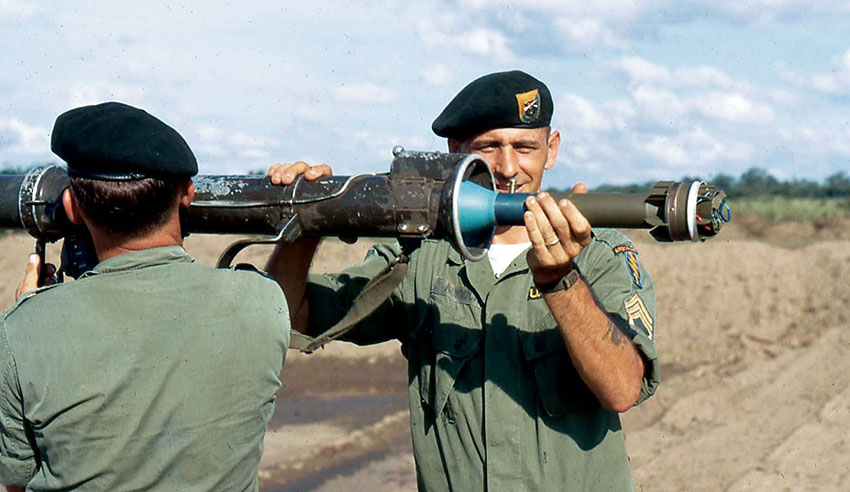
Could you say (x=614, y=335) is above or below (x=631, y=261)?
below

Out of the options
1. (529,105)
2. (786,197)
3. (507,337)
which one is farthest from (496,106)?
(786,197)

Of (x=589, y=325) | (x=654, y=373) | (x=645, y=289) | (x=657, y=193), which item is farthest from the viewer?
(x=645, y=289)

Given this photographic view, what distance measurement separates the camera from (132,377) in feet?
7.07

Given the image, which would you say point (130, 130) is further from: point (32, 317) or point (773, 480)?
point (773, 480)

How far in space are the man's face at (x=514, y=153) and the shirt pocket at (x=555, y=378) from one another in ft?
1.71

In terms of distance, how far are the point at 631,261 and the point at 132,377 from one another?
157 centimetres

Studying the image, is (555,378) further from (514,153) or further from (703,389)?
(703,389)

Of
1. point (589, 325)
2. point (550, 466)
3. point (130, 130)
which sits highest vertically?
point (130, 130)

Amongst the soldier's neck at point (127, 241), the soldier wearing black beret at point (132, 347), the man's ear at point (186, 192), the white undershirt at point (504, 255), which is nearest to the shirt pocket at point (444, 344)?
the white undershirt at point (504, 255)

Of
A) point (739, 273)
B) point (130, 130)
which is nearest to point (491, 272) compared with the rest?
point (130, 130)

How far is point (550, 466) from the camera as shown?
2.96m

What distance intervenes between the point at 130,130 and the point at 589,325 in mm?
1270

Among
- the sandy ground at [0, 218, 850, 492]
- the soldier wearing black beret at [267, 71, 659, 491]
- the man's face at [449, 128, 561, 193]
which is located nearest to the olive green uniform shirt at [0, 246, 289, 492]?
the soldier wearing black beret at [267, 71, 659, 491]

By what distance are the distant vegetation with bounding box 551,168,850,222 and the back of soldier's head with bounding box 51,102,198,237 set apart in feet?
68.8
